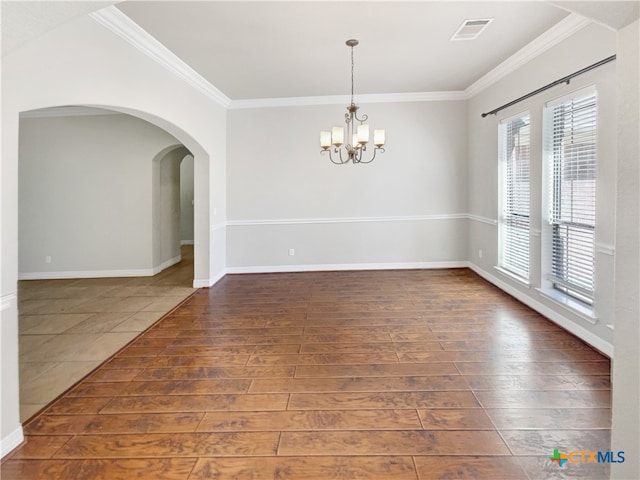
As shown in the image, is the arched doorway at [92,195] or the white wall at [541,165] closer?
the white wall at [541,165]

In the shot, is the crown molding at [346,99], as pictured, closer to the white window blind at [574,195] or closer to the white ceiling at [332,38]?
the white ceiling at [332,38]

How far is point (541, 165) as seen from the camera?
388 centimetres

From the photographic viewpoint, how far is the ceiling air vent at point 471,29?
11.2 ft

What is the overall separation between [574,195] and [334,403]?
2964mm

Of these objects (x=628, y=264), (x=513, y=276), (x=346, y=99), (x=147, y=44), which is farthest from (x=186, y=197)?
(x=628, y=264)

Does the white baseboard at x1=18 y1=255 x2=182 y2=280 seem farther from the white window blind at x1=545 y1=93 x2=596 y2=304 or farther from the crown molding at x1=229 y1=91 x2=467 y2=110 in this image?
the white window blind at x1=545 y1=93 x2=596 y2=304

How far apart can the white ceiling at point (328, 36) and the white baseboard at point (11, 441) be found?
196cm

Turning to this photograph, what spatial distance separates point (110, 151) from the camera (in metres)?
6.07

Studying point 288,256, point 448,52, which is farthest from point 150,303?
point 448,52

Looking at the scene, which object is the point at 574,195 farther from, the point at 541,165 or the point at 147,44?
the point at 147,44

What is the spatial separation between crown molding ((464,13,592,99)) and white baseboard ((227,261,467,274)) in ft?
9.30

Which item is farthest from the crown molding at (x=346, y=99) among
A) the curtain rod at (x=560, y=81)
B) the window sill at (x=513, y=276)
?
the window sill at (x=513, y=276)

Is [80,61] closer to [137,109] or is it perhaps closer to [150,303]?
[137,109]

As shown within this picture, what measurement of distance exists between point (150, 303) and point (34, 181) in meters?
3.35
